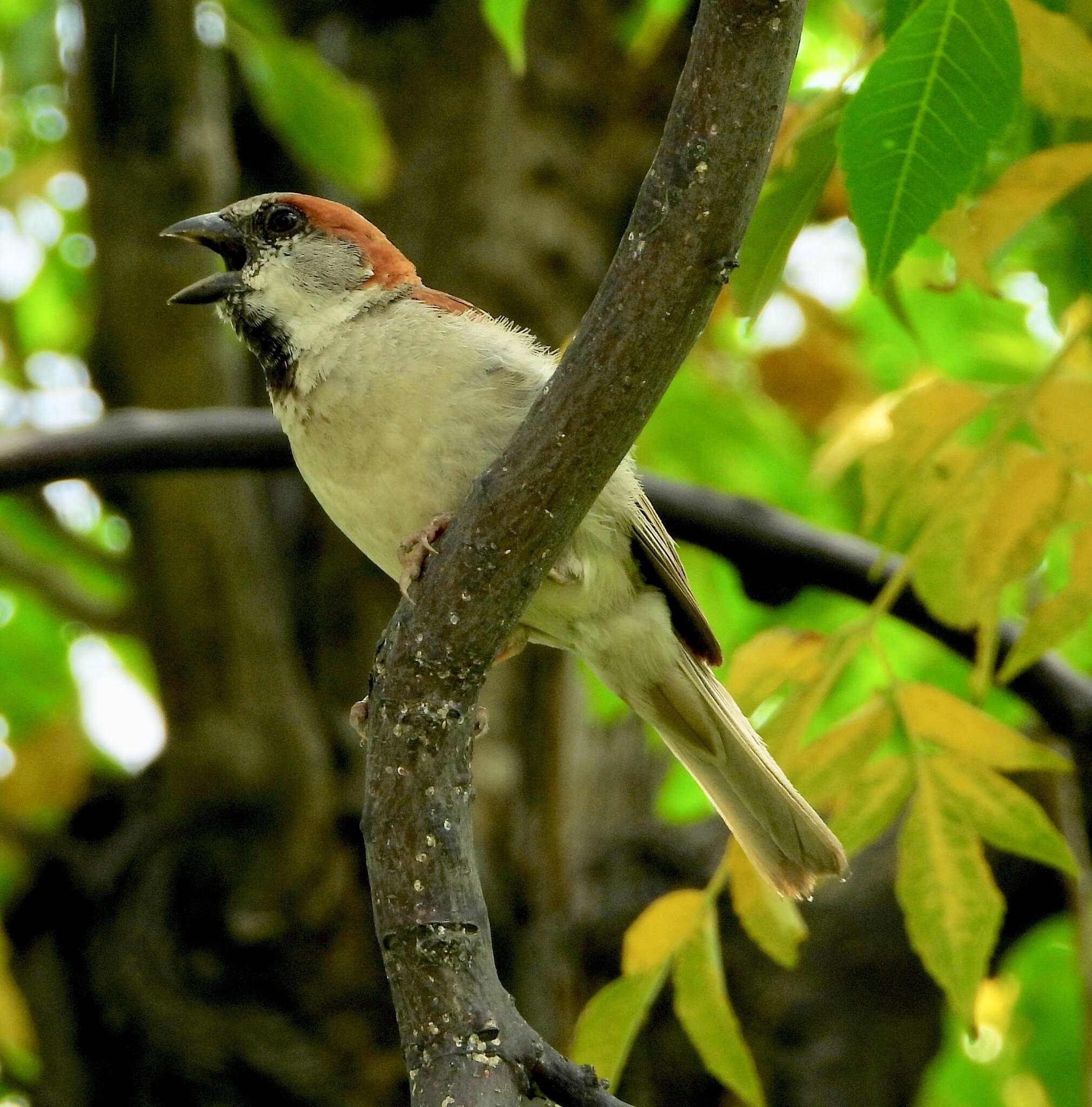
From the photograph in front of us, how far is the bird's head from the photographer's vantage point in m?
3.13

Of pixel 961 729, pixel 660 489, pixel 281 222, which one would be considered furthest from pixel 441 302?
pixel 961 729

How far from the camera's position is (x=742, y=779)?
9.35ft

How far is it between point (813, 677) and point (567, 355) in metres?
1.01

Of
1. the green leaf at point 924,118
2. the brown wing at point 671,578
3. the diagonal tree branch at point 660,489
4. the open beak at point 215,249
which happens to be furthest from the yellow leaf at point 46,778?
the green leaf at point 924,118

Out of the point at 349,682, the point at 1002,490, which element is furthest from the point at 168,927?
the point at 1002,490

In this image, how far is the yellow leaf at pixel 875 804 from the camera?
237cm

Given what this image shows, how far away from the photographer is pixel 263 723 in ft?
12.9

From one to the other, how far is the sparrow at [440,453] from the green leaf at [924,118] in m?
0.74

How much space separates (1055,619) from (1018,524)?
19cm

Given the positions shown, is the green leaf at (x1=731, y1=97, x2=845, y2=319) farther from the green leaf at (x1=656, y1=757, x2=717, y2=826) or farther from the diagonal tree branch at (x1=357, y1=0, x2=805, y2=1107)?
the green leaf at (x1=656, y1=757, x2=717, y2=826)

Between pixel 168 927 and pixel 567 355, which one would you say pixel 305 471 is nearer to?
pixel 567 355

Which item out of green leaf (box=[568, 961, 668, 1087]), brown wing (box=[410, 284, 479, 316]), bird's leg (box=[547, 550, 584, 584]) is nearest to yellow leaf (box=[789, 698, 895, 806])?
green leaf (box=[568, 961, 668, 1087])

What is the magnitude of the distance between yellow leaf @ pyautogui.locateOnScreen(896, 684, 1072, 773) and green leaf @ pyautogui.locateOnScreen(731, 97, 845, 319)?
745mm

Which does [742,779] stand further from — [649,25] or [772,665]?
[649,25]
